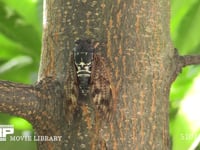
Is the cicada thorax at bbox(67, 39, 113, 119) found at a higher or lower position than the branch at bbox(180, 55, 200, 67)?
lower

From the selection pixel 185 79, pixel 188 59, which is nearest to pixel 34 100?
pixel 188 59

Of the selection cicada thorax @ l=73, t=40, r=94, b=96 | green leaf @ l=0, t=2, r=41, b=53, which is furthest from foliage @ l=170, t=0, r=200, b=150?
cicada thorax @ l=73, t=40, r=94, b=96

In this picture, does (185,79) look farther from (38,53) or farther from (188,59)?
(188,59)

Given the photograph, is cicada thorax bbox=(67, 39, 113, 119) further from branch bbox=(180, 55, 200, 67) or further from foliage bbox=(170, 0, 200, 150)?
foliage bbox=(170, 0, 200, 150)

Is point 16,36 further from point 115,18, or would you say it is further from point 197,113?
point 115,18

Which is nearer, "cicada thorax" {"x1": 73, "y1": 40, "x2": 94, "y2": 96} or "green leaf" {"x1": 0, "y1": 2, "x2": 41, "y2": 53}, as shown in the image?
"cicada thorax" {"x1": 73, "y1": 40, "x2": 94, "y2": 96}

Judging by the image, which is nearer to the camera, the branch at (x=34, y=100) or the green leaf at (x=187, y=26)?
the branch at (x=34, y=100)

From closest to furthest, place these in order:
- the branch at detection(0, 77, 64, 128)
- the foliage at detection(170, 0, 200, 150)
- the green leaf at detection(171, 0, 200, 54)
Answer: the branch at detection(0, 77, 64, 128), the foliage at detection(170, 0, 200, 150), the green leaf at detection(171, 0, 200, 54)

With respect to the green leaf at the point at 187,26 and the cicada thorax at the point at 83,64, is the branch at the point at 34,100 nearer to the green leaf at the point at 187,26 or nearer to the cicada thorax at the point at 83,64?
the cicada thorax at the point at 83,64

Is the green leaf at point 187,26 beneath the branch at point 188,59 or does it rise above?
above

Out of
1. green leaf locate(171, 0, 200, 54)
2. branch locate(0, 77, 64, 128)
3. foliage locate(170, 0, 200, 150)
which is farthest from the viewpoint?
green leaf locate(171, 0, 200, 54)

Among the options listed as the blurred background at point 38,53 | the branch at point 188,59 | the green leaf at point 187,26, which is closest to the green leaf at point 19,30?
the blurred background at point 38,53
